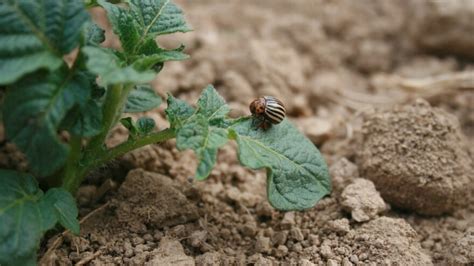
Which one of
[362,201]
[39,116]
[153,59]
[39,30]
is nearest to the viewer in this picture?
[39,116]

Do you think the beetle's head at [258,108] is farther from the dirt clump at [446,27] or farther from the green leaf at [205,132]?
the dirt clump at [446,27]

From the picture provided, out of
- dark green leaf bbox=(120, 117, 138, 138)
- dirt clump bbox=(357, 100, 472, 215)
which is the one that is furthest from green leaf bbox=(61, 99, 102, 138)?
dirt clump bbox=(357, 100, 472, 215)

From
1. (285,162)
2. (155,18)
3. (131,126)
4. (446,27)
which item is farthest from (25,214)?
(446,27)

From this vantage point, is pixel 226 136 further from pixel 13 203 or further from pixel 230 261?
pixel 13 203

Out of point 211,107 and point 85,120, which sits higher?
point 211,107

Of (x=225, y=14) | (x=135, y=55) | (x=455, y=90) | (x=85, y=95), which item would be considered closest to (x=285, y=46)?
(x=225, y=14)

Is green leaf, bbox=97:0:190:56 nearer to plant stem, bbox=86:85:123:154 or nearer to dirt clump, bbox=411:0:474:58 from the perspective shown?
plant stem, bbox=86:85:123:154

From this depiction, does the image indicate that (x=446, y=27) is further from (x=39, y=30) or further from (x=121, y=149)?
(x=39, y=30)
